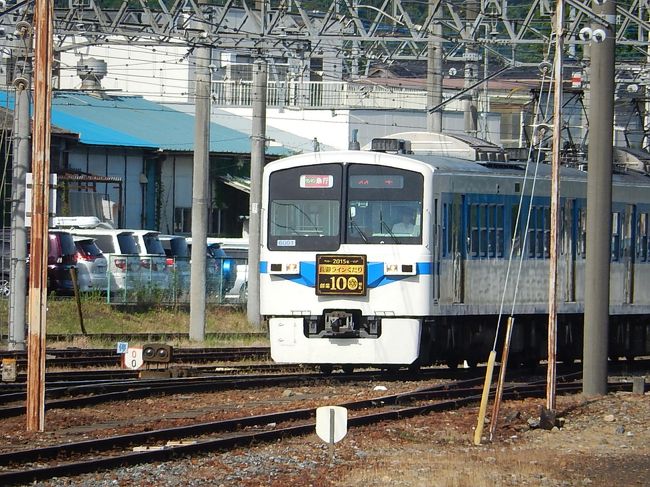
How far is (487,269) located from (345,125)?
112 ft

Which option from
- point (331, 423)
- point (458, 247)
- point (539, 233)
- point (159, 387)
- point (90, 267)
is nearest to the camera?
point (331, 423)

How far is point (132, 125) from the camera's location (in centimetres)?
5012

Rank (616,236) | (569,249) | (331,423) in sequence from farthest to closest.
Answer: (616,236), (569,249), (331,423)

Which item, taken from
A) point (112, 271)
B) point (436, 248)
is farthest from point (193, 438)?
point (112, 271)

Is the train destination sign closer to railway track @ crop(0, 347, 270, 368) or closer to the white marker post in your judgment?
railway track @ crop(0, 347, 270, 368)

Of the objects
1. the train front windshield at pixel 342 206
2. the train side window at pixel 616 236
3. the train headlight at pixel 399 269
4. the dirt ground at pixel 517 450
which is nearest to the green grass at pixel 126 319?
the train side window at pixel 616 236

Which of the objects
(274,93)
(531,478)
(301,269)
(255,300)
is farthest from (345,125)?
(531,478)

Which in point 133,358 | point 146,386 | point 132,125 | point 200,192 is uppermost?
point 132,125

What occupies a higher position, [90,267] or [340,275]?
[340,275]

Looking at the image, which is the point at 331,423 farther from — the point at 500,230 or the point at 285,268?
the point at 500,230

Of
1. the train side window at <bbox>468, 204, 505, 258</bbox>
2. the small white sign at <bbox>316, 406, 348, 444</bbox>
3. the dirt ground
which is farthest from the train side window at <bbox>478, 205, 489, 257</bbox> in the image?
the small white sign at <bbox>316, 406, 348, 444</bbox>

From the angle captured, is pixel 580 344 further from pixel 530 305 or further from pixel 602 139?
pixel 602 139

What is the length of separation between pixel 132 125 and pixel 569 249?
31170 mm

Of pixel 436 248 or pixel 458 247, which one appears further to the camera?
pixel 458 247
